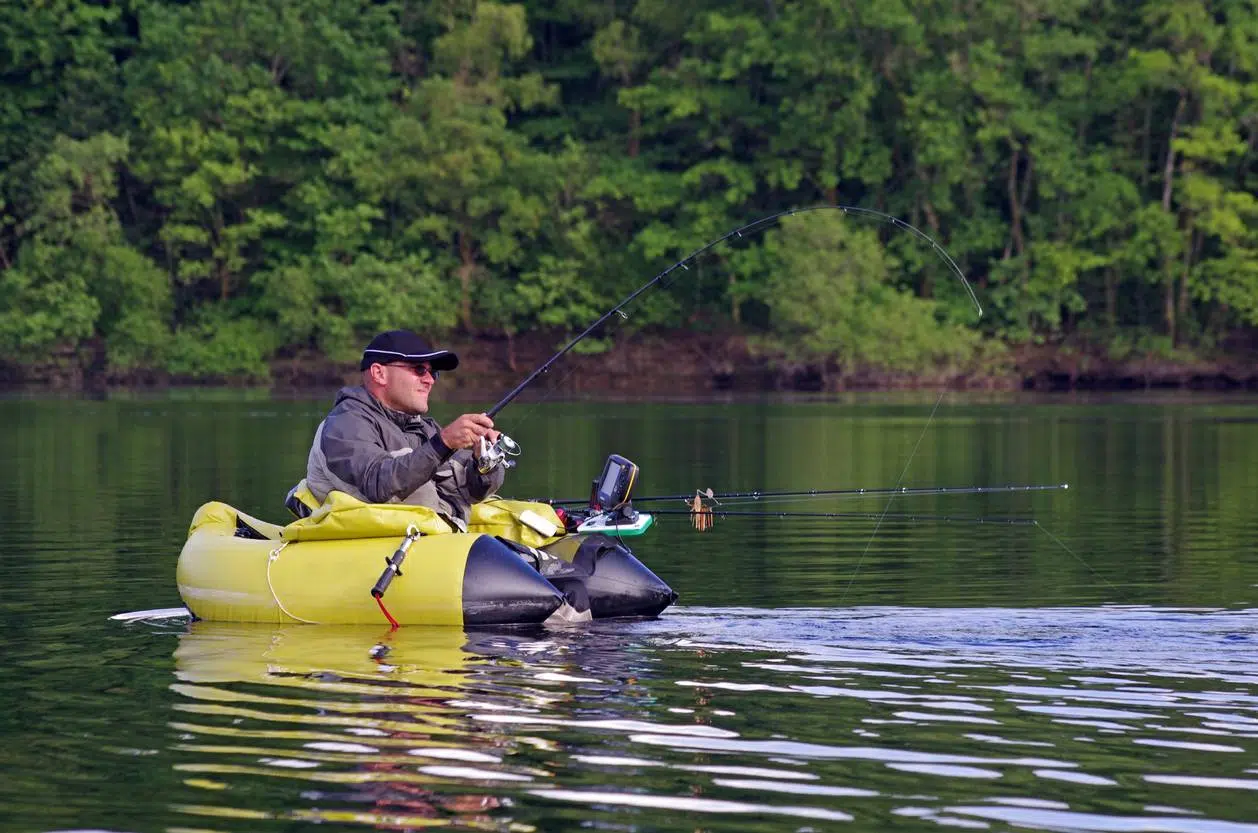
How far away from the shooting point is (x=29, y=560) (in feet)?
51.7

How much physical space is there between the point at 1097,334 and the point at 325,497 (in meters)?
48.6

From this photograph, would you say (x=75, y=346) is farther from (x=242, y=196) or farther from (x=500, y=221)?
(x=500, y=221)

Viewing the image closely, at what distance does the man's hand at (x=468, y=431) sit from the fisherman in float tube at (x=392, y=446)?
0.24 meters

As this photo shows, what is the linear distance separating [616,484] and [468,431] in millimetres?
1318

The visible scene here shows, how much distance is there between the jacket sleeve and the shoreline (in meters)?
43.8

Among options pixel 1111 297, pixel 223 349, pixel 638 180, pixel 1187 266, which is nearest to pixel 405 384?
pixel 1187 266

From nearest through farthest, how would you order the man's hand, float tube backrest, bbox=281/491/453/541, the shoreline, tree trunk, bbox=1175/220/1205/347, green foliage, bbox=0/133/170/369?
the man's hand → float tube backrest, bbox=281/491/453/541 → the shoreline → tree trunk, bbox=1175/220/1205/347 → green foliage, bbox=0/133/170/369

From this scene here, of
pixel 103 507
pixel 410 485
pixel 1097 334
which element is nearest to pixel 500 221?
pixel 1097 334

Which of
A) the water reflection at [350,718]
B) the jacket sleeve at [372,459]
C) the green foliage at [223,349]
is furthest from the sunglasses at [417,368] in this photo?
the green foliage at [223,349]

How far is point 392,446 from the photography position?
1236 centimetres

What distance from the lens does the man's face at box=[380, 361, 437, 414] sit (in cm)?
1242

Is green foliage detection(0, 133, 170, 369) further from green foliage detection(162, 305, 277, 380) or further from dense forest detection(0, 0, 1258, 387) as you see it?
green foliage detection(162, 305, 277, 380)

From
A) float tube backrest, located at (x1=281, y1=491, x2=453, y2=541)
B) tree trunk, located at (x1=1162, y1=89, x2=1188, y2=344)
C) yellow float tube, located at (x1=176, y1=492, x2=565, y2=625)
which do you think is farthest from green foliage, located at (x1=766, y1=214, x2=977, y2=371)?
float tube backrest, located at (x1=281, y1=491, x2=453, y2=541)

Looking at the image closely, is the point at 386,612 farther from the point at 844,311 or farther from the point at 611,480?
the point at 844,311
